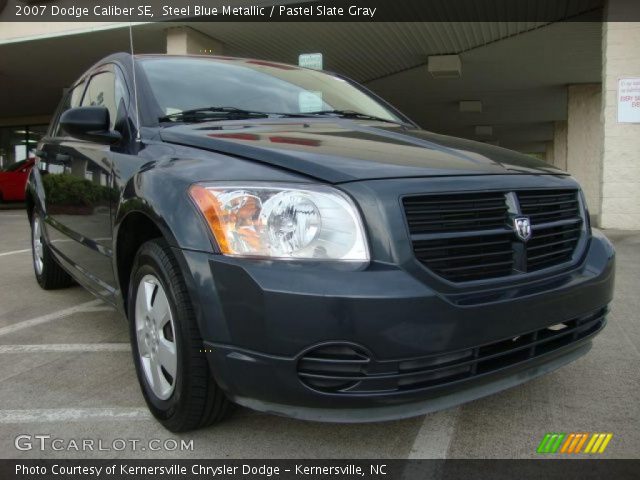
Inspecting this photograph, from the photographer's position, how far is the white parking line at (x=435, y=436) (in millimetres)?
2135

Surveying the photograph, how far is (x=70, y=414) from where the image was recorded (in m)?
2.49

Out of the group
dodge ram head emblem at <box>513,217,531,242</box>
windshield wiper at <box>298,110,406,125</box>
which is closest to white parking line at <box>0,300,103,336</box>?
windshield wiper at <box>298,110,406,125</box>

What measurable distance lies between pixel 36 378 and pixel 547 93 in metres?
20.4

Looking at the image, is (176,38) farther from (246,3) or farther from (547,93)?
(547,93)

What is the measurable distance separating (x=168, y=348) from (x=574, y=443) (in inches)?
62.4

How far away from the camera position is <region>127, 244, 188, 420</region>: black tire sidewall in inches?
81.4

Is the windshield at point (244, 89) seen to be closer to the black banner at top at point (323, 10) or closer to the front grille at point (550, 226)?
the front grille at point (550, 226)

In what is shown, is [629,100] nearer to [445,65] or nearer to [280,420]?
[445,65]

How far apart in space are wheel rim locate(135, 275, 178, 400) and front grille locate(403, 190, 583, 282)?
968 mm

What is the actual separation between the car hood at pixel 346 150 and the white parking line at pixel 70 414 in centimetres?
118

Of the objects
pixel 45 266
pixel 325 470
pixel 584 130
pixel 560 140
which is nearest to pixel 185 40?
pixel 45 266

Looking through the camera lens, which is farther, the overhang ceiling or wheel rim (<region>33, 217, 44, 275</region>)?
the overhang ceiling

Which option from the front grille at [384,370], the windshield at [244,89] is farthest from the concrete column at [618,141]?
the front grille at [384,370]

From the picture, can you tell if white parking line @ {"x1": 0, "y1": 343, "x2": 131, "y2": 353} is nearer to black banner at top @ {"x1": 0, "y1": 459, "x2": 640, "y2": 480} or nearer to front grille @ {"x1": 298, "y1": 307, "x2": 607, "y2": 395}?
black banner at top @ {"x1": 0, "y1": 459, "x2": 640, "y2": 480}
